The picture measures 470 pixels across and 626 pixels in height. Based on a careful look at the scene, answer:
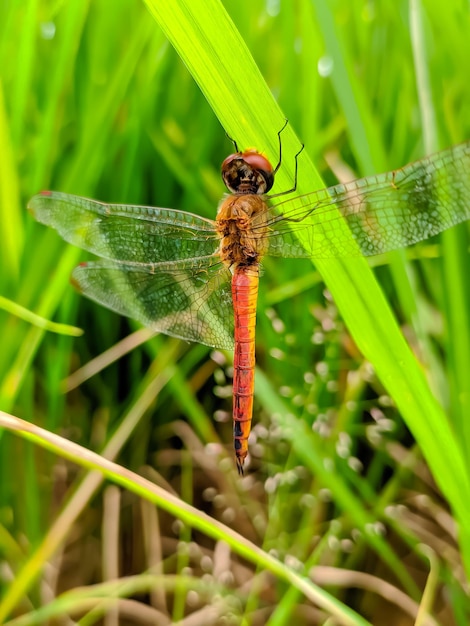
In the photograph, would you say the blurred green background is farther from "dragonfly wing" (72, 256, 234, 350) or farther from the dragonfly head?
the dragonfly head

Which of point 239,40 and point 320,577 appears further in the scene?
point 320,577

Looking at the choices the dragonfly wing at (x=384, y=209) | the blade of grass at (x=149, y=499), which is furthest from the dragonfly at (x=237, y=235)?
the blade of grass at (x=149, y=499)

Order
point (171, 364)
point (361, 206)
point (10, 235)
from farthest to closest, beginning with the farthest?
point (171, 364), point (10, 235), point (361, 206)

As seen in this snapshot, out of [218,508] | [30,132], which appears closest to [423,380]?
[218,508]

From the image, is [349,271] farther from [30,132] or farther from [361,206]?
[30,132]

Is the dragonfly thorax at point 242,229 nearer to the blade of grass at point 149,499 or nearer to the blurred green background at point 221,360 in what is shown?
the blurred green background at point 221,360

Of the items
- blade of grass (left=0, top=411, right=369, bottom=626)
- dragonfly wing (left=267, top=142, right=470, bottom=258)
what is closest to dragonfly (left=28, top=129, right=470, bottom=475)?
dragonfly wing (left=267, top=142, right=470, bottom=258)

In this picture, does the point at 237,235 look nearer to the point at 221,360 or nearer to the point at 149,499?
the point at 221,360
